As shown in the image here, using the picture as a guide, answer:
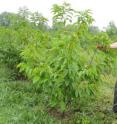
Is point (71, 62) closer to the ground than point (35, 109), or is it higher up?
higher up

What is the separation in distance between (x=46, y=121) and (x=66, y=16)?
5.24 feet

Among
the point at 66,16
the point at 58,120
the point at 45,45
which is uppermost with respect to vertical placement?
the point at 66,16

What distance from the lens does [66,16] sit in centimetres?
508

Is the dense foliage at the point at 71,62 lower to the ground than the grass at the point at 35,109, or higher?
higher

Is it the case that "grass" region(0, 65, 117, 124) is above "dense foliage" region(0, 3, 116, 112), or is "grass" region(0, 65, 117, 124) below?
below

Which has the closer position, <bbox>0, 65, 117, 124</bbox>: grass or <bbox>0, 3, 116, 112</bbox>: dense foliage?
<bbox>0, 3, 116, 112</bbox>: dense foliage

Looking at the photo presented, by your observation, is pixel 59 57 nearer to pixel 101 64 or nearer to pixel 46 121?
pixel 101 64

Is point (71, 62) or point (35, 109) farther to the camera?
point (35, 109)

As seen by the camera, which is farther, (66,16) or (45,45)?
(45,45)

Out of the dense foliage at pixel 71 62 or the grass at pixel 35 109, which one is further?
the grass at pixel 35 109

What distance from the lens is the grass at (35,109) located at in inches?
182

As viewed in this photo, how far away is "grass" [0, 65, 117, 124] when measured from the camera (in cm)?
463

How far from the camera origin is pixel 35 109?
16.6 ft

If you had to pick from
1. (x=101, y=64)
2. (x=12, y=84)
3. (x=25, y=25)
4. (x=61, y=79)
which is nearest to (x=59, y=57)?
(x=61, y=79)
